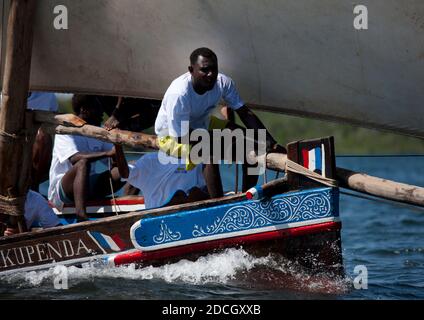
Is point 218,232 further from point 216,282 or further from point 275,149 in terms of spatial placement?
point 275,149

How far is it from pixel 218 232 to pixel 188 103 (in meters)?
0.90

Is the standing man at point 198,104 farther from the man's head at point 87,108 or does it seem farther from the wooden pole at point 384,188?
the man's head at point 87,108

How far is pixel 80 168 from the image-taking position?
24.6 feet

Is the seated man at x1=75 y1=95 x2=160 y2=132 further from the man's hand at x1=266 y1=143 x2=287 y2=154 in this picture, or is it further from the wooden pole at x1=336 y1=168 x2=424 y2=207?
the wooden pole at x1=336 y1=168 x2=424 y2=207

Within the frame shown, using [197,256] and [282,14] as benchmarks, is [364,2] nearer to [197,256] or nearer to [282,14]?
[282,14]

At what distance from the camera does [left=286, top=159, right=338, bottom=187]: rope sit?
6.17 m

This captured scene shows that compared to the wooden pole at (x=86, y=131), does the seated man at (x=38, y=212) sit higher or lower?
lower

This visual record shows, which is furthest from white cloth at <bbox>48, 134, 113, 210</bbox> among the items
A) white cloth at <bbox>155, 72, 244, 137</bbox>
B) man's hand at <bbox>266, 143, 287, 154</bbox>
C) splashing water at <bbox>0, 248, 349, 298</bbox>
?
man's hand at <bbox>266, 143, 287, 154</bbox>

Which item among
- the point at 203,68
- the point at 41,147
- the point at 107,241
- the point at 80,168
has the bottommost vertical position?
the point at 107,241

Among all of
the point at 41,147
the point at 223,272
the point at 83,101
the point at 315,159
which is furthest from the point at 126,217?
the point at 41,147

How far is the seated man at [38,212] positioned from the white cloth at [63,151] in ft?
1.18

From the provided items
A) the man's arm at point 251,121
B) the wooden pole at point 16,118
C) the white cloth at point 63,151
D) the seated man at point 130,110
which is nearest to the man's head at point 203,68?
the man's arm at point 251,121

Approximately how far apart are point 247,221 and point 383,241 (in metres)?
4.94

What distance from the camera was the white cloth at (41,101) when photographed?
27.7 ft
